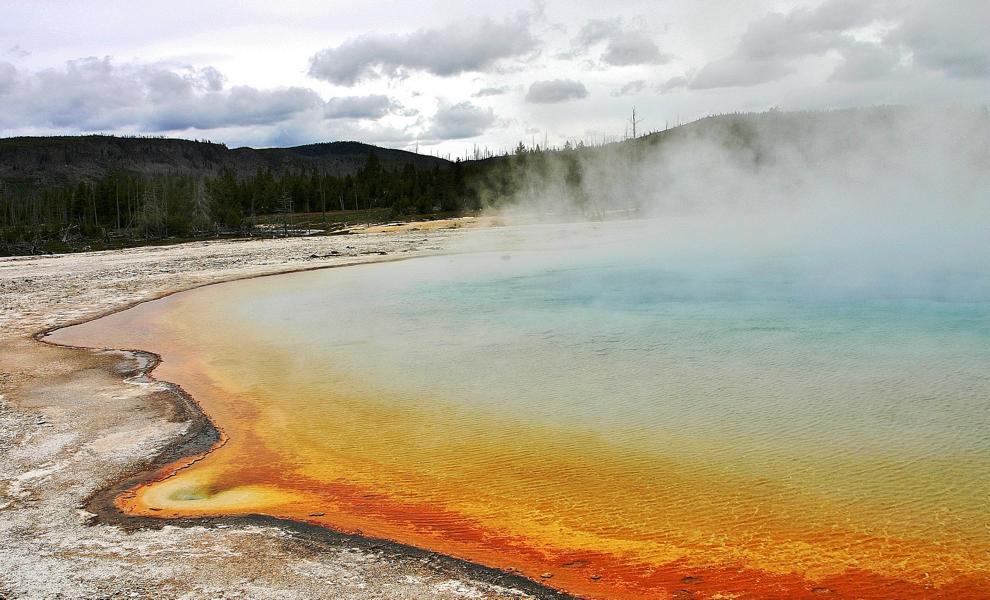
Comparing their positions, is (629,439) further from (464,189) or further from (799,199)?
(464,189)

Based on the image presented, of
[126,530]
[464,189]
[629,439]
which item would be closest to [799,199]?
[464,189]

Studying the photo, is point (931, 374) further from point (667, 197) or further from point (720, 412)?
point (667, 197)

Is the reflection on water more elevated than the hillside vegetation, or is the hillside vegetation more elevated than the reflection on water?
the hillside vegetation

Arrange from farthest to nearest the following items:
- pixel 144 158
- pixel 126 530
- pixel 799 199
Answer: pixel 144 158, pixel 799 199, pixel 126 530

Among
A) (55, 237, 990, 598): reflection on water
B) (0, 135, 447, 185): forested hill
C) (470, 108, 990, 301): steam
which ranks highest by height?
(0, 135, 447, 185): forested hill

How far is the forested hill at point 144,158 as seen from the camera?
4266 inches

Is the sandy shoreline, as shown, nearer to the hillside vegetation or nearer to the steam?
the steam

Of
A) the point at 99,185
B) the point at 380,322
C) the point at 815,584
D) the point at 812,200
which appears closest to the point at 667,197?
the point at 812,200

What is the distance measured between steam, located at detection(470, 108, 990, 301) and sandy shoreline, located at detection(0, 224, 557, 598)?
8.86 metres

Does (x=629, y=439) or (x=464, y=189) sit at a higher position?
(x=464, y=189)

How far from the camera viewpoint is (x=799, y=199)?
30.9 meters

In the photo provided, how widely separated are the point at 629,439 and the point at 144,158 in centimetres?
13962

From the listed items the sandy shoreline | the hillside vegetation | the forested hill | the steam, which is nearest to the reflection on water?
the sandy shoreline

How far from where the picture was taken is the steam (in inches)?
535
